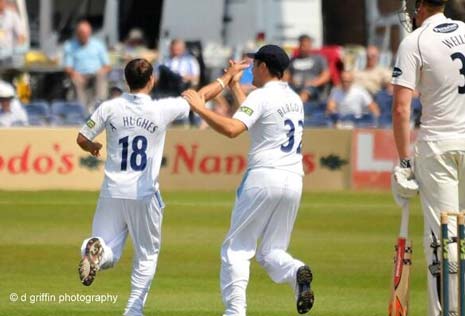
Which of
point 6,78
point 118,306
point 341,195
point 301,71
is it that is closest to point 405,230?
point 118,306

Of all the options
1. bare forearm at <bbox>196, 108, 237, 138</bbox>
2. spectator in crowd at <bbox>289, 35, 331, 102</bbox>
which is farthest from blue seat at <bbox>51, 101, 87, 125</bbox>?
bare forearm at <bbox>196, 108, 237, 138</bbox>

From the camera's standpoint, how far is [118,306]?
1183 cm

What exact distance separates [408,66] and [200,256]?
536 cm

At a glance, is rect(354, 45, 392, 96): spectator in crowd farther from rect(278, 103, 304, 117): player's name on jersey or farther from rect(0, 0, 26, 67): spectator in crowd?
rect(278, 103, 304, 117): player's name on jersey

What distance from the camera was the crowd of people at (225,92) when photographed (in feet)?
72.0

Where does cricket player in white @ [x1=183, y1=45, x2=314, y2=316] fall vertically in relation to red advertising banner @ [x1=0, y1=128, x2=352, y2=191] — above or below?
above

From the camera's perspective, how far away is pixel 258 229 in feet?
33.5

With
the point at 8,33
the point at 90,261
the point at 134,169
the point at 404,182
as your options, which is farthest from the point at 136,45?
the point at 404,182

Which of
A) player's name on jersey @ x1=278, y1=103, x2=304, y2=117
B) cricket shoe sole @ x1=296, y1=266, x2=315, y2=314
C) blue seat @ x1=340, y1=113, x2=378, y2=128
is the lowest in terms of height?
blue seat @ x1=340, y1=113, x2=378, y2=128

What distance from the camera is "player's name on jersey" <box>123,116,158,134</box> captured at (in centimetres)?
1063

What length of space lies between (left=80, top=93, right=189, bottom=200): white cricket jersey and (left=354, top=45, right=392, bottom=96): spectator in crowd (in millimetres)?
13334

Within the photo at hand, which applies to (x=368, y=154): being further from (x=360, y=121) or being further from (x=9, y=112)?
(x=9, y=112)

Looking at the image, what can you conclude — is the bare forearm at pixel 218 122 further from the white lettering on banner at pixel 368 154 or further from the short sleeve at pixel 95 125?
the white lettering on banner at pixel 368 154

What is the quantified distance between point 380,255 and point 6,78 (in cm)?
1163
